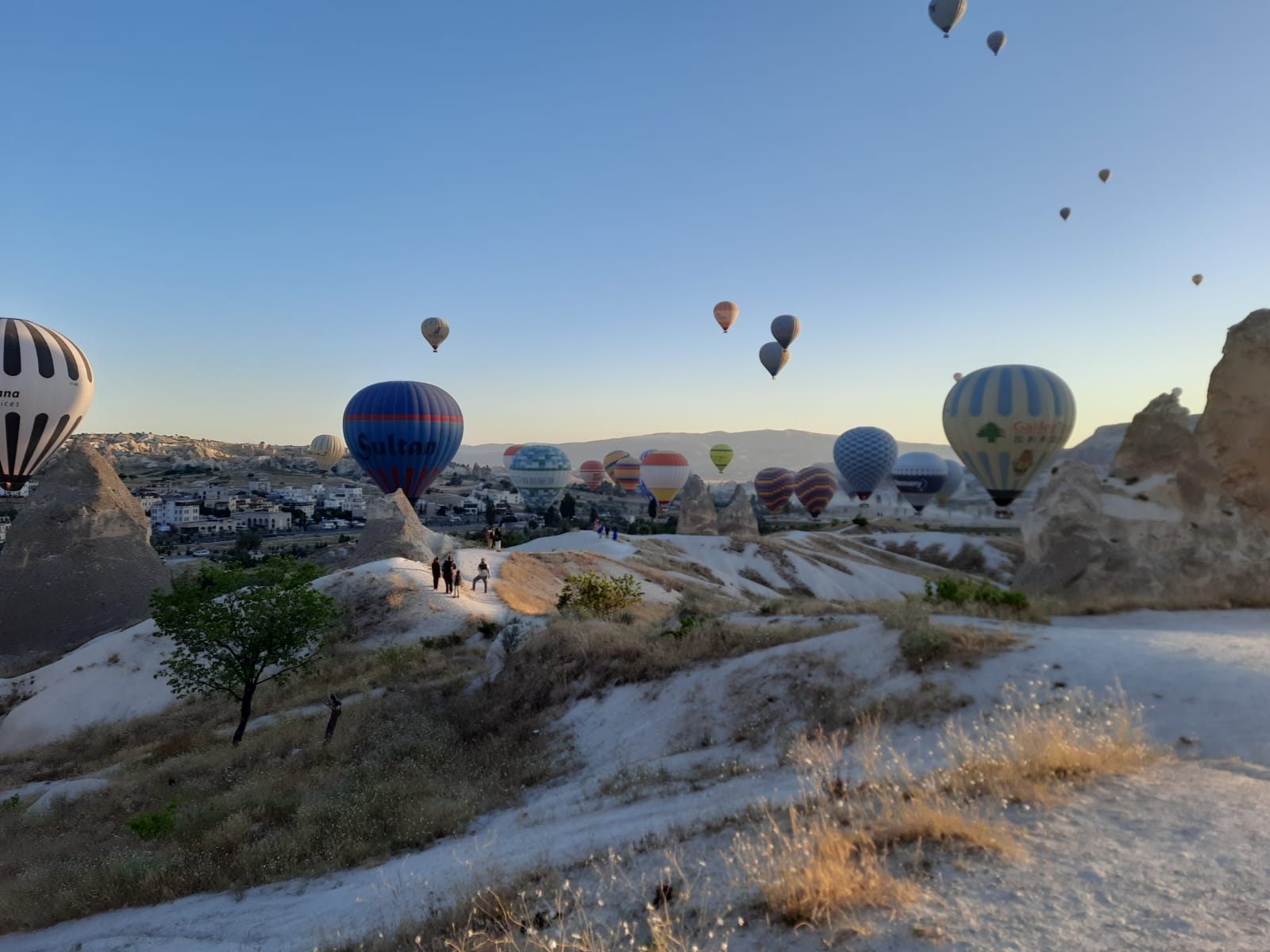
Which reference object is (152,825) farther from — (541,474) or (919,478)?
(919,478)

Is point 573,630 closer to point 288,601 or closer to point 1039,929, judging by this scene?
point 288,601

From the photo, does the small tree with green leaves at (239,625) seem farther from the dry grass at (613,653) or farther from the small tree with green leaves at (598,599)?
the small tree with green leaves at (598,599)

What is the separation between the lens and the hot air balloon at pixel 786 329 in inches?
2202

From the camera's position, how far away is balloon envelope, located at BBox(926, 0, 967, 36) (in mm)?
33219

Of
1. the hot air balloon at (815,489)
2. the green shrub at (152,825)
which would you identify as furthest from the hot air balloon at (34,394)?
the hot air balloon at (815,489)

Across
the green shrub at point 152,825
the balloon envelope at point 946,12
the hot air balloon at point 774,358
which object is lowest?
the green shrub at point 152,825

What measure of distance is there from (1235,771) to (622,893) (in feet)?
17.2

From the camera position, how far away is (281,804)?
9.44m

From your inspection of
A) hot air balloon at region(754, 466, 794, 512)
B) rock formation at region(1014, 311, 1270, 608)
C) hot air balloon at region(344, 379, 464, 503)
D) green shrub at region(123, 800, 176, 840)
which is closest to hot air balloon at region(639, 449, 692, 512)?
hot air balloon at region(754, 466, 794, 512)

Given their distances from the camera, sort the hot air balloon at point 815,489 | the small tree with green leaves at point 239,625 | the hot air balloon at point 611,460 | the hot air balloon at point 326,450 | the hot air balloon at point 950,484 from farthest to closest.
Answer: the hot air balloon at point 326,450 → the hot air balloon at point 611,460 → the hot air balloon at point 815,489 → the hot air balloon at point 950,484 → the small tree with green leaves at point 239,625

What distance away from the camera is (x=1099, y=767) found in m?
5.47

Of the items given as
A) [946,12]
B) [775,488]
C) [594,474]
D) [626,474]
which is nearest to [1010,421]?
[946,12]

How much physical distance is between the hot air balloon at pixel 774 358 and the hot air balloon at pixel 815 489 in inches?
1152

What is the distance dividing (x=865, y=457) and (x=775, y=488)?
51.5 feet
